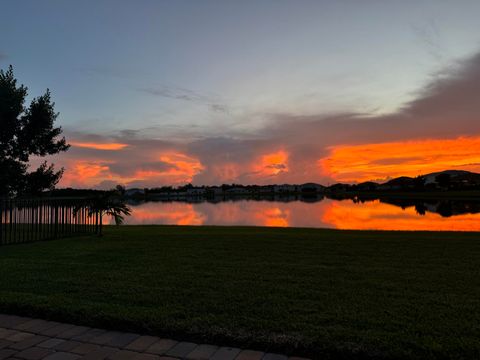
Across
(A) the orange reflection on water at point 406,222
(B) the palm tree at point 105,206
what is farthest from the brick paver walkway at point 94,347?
(A) the orange reflection on water at point 406,222

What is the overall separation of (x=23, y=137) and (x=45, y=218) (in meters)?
6.30

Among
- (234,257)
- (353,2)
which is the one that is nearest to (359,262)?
(234,257)

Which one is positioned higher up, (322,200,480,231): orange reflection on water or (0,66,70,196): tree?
(0,66,70,196): tree

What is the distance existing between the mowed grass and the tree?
339 inches

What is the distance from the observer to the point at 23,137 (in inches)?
597

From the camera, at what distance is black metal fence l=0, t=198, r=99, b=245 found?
998 cm

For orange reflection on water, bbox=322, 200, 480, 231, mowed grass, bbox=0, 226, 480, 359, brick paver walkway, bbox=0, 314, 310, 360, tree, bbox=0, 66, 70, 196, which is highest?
tree, bbox=0, 66, 70, 196

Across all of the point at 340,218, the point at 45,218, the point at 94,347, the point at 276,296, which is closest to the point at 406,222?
the point at 340,218

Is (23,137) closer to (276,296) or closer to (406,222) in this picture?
(276,296)

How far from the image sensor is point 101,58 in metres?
14.0

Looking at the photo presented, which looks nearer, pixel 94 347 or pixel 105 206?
pixel 94 347

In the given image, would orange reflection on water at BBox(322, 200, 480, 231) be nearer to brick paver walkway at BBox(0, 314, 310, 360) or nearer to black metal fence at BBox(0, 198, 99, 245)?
black metal fence at BBox(0, 198, 99, 245)

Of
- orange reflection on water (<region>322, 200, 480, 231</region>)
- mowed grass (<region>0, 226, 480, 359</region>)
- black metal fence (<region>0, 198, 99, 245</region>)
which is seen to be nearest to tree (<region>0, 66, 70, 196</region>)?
black metal fence (<region>0, 198, 99, 245</region>)

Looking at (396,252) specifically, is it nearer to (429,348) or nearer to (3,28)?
(429,348)
